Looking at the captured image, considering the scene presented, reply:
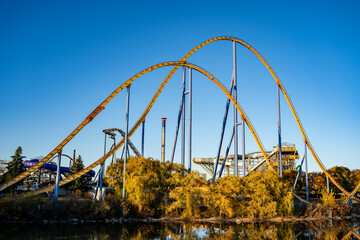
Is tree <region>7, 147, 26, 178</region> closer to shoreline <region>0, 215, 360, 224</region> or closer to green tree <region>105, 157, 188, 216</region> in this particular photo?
green tree <region>105, 157, 188, 216</region>

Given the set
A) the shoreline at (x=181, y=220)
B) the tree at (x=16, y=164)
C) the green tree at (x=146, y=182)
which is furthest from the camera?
the tree at (x=16, y=164)

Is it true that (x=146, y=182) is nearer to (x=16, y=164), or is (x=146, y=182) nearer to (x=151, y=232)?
(x=151, y=232)

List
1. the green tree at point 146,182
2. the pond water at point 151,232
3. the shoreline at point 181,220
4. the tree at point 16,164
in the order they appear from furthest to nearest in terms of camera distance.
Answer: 1. the tree at point 16,164
2. the green tree at point 146,182
3. the shoreline at point 181,220
4. the pond water at point 151,232

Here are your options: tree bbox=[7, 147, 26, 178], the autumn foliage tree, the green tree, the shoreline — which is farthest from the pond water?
tree bbox=[7, 147, 26, 178]

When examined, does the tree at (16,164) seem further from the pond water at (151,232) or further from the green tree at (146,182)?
the pond water at (151,232)

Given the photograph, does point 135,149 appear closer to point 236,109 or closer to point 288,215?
point 236,109

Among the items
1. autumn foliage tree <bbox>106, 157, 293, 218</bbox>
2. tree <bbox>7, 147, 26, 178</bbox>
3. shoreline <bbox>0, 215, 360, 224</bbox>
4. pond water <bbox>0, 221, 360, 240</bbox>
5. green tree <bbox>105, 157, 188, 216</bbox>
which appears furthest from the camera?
tree <bbox>7, 147, 26, 178</bbox>

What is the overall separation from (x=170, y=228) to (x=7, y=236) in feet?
25.6

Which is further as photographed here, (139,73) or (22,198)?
(139,73)

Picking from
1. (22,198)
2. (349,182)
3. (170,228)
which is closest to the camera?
(170,228)

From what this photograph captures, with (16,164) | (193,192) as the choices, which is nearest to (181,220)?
(193,192)

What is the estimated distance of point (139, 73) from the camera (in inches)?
942

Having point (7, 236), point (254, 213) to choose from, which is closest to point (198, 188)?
point (254, 213)

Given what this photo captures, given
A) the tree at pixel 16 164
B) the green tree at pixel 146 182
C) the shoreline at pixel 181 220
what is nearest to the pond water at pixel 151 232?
the shoreline at pixel 181 220
